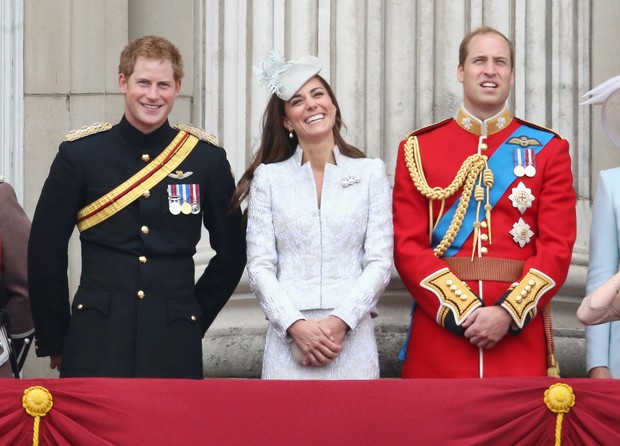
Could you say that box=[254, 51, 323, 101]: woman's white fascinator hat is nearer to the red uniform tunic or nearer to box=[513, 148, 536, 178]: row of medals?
the red uniform tunic

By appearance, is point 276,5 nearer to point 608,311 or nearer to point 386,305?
point 386,305

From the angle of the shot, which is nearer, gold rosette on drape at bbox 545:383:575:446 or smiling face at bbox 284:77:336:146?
gold rosette on drape at bbox 545:383:575:446

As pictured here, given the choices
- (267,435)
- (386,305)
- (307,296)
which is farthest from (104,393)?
(386,305)

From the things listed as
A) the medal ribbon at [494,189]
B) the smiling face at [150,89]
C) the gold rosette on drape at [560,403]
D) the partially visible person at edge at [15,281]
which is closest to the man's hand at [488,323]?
the medal ribbon at [494,189]

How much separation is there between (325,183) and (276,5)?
5.74 feet

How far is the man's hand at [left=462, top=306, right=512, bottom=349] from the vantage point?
6090mm

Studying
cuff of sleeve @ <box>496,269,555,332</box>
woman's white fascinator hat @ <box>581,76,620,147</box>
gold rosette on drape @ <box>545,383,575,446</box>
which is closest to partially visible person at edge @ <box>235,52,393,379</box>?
cuff of sleeve @ <box>496,269,555,332</box>

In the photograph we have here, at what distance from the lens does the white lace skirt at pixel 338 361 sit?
6.09 m

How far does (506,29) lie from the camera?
25.4 ft

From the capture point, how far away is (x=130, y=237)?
619 centimetres

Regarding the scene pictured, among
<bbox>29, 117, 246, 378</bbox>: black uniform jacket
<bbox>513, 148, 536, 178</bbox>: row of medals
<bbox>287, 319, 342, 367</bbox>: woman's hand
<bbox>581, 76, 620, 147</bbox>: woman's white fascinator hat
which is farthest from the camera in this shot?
<bbox>513, 148, 536, 178</bbox>: row of medals

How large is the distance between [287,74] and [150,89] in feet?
1.82

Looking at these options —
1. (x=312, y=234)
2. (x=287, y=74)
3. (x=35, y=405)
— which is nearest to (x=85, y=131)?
(x=287, y=74)

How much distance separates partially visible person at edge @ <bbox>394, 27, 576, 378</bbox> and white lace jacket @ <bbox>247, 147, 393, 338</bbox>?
111 mm
